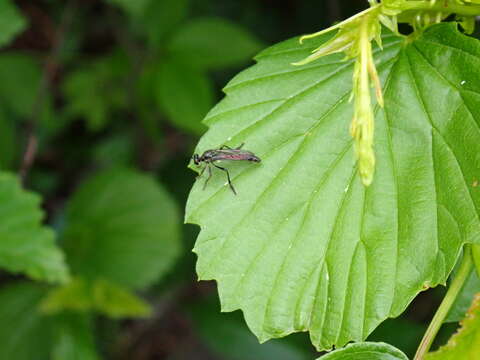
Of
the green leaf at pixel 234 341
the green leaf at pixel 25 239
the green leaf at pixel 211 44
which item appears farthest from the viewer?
the green leaf at pixel 234 341

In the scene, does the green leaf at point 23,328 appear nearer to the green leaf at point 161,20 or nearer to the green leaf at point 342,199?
the green leaf at point 161,20

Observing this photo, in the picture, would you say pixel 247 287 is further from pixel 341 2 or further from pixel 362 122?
pixel 341 2

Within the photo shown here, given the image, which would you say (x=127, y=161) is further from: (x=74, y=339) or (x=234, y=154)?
(x=234, y=154)

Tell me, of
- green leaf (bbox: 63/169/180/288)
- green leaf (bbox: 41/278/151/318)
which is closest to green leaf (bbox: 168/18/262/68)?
green leaf (bbox: 63/169/180/288)

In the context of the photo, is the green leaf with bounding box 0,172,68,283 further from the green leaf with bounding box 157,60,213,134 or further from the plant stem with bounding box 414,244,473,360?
the plant stem with bounding box 414,244,473,360

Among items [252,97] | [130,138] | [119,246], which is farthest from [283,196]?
[130,138]

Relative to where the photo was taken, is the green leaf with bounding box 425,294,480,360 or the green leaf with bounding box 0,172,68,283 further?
the green leaf with bounding box 0,172,68,283

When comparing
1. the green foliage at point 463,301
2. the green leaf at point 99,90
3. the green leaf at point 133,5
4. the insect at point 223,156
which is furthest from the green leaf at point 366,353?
the green leaf at point 99,90
